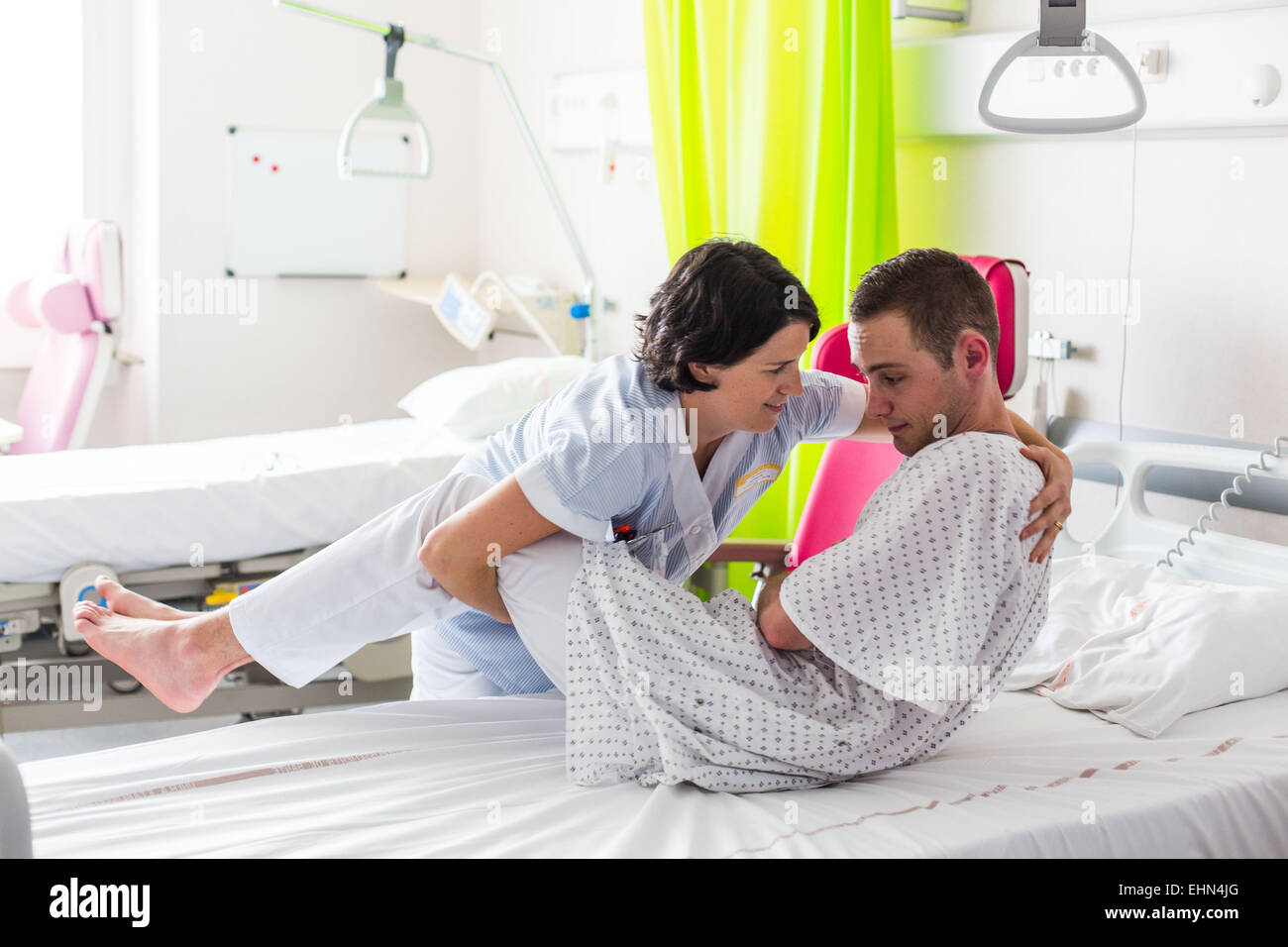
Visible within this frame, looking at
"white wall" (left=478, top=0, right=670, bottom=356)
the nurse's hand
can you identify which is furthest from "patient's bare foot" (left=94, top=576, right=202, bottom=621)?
"white wall" (left=478, top=0, right=670, bottom=356)

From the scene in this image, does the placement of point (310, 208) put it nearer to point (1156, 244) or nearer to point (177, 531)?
point (177, 531)

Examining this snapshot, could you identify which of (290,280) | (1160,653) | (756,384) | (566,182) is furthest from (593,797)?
(290,280)

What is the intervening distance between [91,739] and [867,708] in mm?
2214

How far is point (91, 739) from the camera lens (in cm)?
303

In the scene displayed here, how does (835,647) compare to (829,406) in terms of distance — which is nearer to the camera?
(835,647)

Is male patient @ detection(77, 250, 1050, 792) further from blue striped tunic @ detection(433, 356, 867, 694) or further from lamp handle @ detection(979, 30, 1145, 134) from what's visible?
lamp handle @ detection(979, 30, 1145, 134)

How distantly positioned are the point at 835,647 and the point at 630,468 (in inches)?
14.9

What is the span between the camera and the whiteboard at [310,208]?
3924 mm

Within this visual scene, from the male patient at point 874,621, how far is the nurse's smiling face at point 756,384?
0.32ft

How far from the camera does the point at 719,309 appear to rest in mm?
1657

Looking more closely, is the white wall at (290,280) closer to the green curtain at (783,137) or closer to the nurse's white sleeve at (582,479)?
the green curtain at (783,137)

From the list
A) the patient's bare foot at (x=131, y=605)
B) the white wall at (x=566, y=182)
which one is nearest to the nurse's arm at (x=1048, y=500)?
the patient's bare foot at (x=131, y=605)

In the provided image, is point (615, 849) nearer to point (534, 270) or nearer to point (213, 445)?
point (213, 445)

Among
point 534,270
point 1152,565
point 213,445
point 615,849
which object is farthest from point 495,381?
point 615,849
